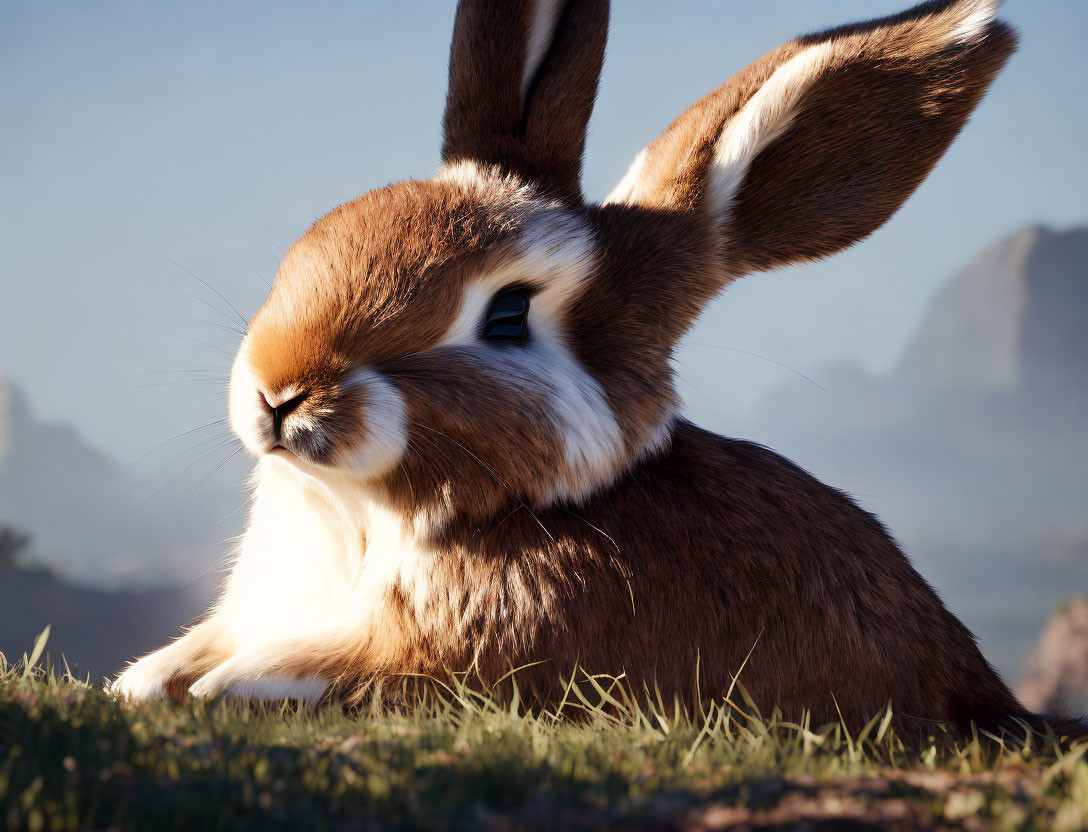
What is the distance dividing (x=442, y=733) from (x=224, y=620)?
1.68 meters

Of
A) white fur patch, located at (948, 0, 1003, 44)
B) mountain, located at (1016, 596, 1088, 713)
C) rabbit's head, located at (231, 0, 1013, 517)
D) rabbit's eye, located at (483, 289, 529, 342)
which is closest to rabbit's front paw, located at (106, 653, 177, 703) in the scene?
rabbit's head, located at (231, 0, 1013, 517)

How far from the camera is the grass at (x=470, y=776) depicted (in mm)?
1933

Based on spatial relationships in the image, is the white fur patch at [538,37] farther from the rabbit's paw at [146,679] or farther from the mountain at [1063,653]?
the mountain at [1063,653]

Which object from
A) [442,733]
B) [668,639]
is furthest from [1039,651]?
[442,733]

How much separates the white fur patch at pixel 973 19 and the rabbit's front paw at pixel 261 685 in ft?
11.1

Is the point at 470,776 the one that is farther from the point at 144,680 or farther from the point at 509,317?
the point at 144,680

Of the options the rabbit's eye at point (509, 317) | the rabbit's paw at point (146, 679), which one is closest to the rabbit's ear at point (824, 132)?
the rabbit's eye at point (509, 317)

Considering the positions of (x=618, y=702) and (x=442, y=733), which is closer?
(x=442, y=733)

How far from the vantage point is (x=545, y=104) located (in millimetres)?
3783

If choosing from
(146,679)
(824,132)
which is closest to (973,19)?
(824,132)

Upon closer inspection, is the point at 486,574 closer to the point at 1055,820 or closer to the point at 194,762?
the point at 194,762

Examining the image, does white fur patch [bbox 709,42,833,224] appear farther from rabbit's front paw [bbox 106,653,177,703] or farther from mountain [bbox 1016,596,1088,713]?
mountain [bbox 1016,596,1088,713]

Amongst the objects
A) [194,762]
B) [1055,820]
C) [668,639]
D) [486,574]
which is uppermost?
[486,574]

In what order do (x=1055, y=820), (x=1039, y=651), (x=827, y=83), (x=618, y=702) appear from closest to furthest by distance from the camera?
(x=1055, y=820) → (x=618, y=702) → (x=827, y=83) → (x=1039, y=651)
